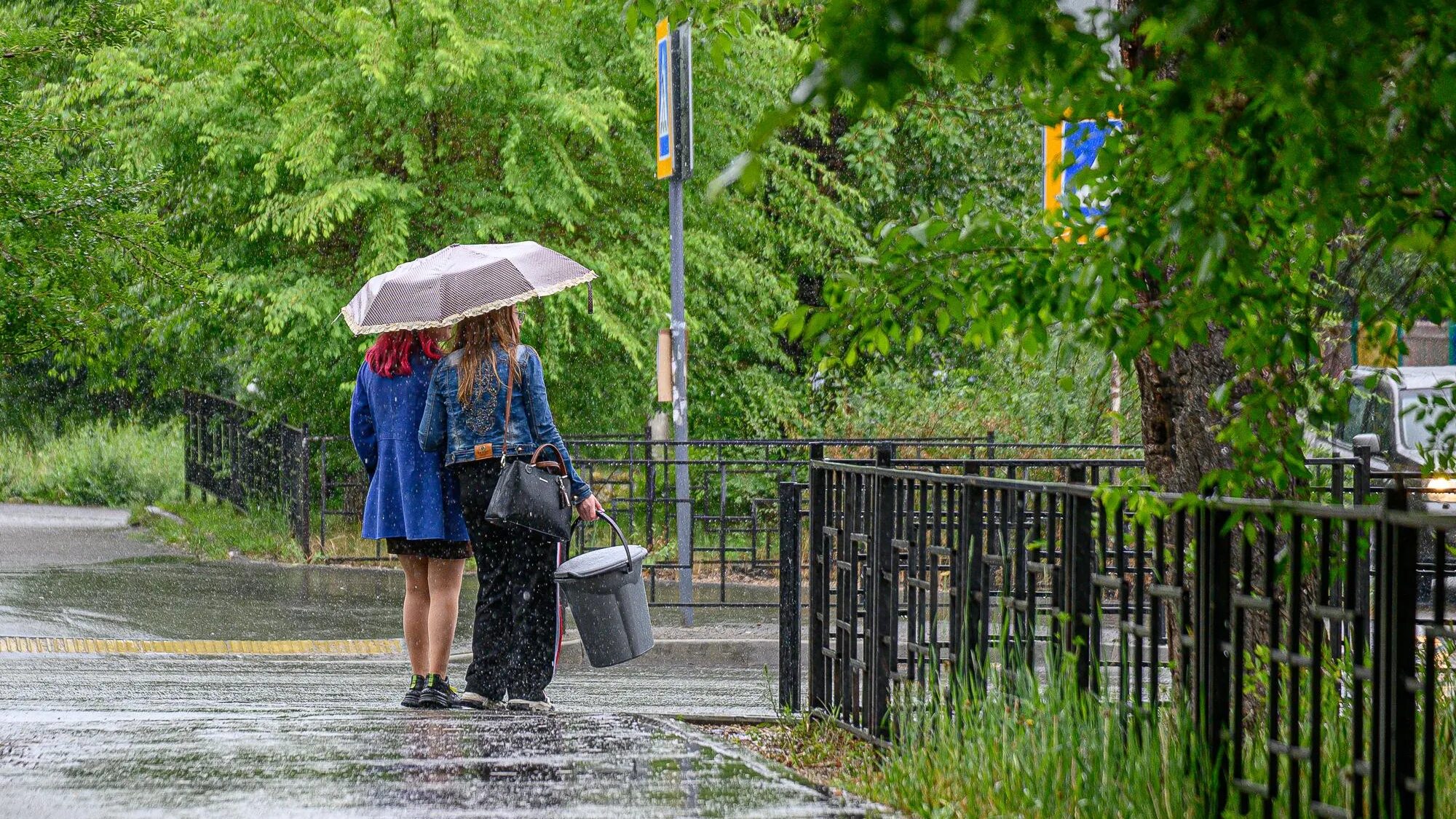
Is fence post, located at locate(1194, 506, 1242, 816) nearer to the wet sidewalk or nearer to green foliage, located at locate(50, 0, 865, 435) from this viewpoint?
the wet sidewalk

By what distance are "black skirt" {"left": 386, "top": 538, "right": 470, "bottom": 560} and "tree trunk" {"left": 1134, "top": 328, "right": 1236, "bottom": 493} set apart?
2898 millimetres

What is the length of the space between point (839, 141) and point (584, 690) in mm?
→ 11260

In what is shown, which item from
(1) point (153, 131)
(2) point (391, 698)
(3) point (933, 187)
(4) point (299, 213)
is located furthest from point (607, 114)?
(3) point (933, 187)

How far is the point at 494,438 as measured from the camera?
670 centimetres

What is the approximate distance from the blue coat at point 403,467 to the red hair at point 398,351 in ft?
0.08

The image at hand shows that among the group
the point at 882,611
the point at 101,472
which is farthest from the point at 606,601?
the point at 101,472

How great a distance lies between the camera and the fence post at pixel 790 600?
260 inches

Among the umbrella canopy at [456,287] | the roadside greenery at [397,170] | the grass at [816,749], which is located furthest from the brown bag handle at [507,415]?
the roadside greenery at [397,170]

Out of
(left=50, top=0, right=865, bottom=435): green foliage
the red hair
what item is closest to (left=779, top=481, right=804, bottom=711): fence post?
the red hair

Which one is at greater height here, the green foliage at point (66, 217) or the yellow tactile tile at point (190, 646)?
the green foliage at point (66, 217)

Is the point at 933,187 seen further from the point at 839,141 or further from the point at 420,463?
the point at 420,463

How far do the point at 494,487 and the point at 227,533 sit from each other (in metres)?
9.32

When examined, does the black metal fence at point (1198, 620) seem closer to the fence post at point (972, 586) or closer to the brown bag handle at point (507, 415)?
the fence post at point (972, 586)

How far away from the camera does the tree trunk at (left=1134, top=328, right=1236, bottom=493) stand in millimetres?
5359
